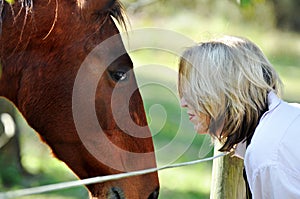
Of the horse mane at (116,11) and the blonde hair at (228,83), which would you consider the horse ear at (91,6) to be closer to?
the horse mane at (116,11)

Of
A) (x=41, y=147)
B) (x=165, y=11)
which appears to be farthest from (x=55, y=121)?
(x=165, y=11)

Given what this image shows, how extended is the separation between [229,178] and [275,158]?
2.67ft

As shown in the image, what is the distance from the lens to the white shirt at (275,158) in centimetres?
235

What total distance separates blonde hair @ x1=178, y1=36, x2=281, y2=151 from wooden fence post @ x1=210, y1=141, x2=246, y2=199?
577 millimetres

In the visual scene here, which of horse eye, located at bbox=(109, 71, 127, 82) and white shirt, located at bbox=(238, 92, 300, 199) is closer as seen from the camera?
white shirt, located at bbox=(238, 92, 300, 199)

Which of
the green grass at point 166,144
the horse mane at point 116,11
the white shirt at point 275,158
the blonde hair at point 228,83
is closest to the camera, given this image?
the white shirt at point 275,158

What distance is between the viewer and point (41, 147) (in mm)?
6691

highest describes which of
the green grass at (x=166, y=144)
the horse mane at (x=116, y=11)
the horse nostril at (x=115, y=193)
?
the horse mane at (x=116, y=11)

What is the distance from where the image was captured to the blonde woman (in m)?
2.39

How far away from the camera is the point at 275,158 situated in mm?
2365

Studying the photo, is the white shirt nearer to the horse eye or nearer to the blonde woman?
the blonde woman

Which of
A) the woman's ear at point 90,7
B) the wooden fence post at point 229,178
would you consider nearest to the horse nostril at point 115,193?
the wooden fence post at point 229,178

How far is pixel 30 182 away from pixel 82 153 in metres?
3.08

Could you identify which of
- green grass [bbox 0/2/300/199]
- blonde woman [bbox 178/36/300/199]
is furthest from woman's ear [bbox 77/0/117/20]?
blonde woman [bbox 178/36/300/199]
